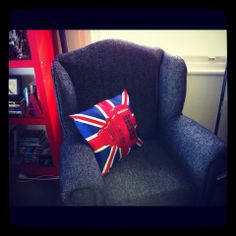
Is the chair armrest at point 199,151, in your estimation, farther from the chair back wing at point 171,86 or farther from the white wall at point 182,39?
the white wall at point 182,39

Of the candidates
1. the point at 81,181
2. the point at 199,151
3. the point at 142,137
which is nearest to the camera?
the point at 81,181

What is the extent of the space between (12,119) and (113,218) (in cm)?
112

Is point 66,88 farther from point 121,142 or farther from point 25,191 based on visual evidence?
point 25,191

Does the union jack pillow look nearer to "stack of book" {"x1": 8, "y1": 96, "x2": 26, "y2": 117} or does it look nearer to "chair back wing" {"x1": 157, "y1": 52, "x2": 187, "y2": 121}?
"chair back wing" {"x1": 157, "y1": 52, "x2": 187, "y2": 121}

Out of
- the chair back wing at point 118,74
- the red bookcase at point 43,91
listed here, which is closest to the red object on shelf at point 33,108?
the red bookcase at point 43,91

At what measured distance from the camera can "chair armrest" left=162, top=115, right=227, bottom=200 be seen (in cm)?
99

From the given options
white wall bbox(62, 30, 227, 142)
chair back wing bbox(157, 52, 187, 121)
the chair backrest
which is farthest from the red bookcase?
chair back wing bbox(157, 52, 187, 121)

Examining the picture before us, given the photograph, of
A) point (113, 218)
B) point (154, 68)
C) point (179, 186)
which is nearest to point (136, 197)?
point (179, 186)

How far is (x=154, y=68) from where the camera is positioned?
1.37m

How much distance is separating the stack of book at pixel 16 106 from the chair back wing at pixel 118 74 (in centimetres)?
40

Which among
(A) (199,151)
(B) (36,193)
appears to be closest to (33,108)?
(B) (36,193)

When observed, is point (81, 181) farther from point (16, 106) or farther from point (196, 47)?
point (196, 47)

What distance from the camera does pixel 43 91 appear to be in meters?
1.41

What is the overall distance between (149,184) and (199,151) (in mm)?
254
